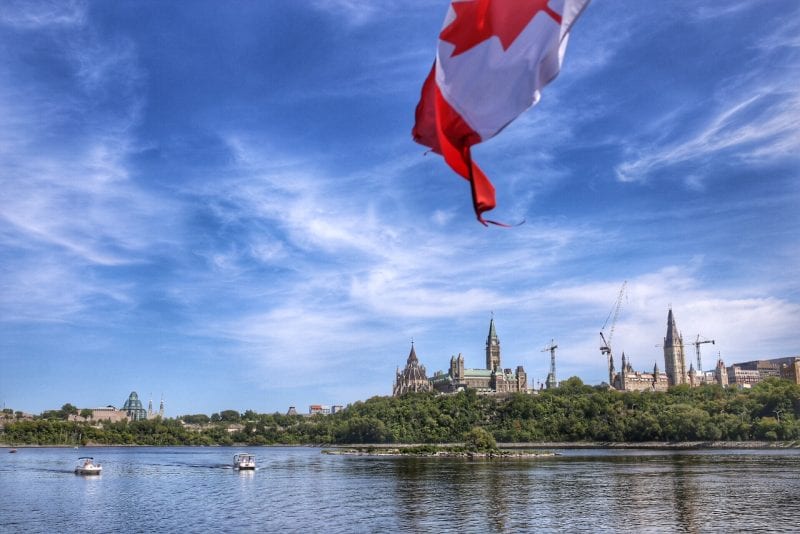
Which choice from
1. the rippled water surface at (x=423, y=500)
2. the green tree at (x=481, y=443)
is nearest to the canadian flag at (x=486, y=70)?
the rippled water surface at (x=423, y=500)

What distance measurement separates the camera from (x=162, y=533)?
51969 mm

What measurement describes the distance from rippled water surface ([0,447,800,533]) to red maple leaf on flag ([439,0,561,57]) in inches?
1762

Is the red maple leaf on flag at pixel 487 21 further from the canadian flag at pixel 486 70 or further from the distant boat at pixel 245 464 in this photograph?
the distant boat at pixel 245 464

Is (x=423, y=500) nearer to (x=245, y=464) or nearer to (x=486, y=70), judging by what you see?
(x=245, y=464)

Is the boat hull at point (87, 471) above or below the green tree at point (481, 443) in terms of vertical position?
below

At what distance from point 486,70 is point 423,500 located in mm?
62348

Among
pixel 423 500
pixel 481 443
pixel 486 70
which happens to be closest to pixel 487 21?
pixel 486 70

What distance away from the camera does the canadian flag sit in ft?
33.7

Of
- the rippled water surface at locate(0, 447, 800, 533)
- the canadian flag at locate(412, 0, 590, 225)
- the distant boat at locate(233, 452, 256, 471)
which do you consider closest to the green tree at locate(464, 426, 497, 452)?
the rippled water surface at locate(0, 447, 800, 533)

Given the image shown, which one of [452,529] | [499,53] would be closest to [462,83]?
[499,53]

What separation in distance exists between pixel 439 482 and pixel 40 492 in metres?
43.2

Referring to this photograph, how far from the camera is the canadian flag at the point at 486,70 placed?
33.7ft

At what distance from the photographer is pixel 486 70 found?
10812 mm

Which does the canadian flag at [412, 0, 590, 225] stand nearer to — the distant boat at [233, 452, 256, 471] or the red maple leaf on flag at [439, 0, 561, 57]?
the red maple leaf on flag at [439, 0, 561, 57]
